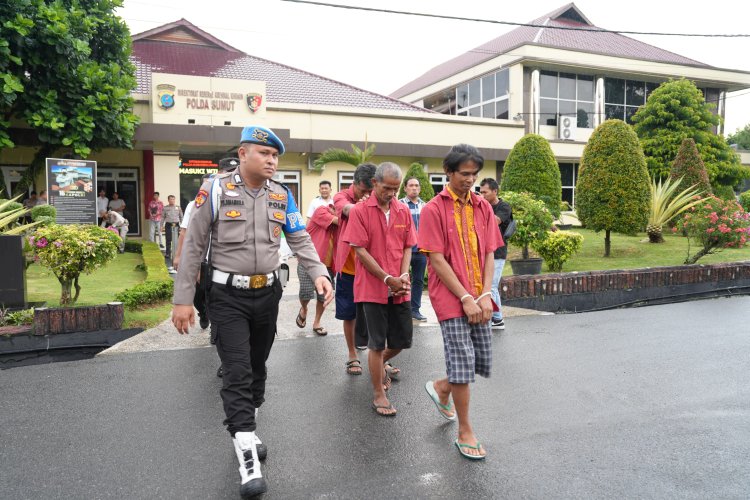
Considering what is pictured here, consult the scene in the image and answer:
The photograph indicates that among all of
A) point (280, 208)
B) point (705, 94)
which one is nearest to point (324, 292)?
point (280, 208)

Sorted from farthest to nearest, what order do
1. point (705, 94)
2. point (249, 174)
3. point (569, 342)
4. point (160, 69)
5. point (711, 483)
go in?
point (705, 94) → point (160, 69) → point (569, 342) → point (249, 174) → point (711, 483)

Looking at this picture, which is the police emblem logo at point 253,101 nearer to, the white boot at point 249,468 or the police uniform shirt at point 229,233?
the police uniform shirt at point 229,233

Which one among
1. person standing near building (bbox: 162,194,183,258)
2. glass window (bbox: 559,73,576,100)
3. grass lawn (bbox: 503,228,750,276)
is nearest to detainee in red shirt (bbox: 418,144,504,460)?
grass lawn (bbox: 503,228,750,276)

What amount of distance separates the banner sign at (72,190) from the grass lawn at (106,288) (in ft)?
4.17

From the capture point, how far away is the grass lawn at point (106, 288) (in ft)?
25.4

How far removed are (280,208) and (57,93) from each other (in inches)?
541

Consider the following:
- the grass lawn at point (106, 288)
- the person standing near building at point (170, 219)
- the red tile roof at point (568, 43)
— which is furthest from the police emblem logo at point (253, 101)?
the red tile roof at point (568, 43)

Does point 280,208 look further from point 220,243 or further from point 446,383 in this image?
point 446,383

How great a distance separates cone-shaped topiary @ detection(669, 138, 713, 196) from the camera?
17656 millimetres

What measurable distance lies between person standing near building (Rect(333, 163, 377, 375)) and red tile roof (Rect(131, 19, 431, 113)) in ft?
52.5

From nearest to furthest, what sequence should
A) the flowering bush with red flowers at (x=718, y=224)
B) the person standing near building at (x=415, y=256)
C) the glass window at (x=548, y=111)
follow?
1. the person standing near building at (x=415, y=256)
2. the flowering bush with red flowers at (x=718, y=224)
3. the glass window at (x=548, y=111)

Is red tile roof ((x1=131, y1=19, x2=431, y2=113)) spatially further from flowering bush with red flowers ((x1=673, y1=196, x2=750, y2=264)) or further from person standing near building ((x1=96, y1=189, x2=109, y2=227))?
flowering bush with red flowers ((x1=673, y1=196, x2=750, y2=264))

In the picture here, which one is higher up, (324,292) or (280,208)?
(280,208)

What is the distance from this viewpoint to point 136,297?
8.16 metres
